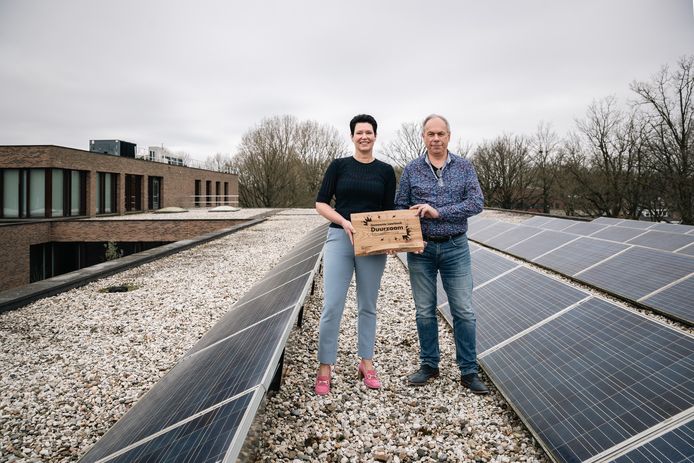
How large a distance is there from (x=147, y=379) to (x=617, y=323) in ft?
13.7

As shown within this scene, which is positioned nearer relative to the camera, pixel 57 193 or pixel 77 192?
pixel 57 193

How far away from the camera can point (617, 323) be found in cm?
274

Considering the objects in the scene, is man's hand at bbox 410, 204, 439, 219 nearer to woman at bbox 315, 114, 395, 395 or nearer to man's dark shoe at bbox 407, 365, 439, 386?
woman at bbox 315, 114, 395, 395

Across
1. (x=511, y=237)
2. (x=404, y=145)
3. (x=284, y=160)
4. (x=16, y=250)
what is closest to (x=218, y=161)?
(x=284, y=160)

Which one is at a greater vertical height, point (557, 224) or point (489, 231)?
point (557, 224)

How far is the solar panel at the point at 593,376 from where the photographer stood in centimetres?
198

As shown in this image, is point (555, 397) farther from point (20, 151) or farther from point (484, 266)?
point (20, 151)

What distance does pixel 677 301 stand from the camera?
428cm

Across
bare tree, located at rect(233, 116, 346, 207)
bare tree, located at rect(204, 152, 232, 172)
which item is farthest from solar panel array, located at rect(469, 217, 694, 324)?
bare tree, located at rect(204, 152, 232, 172)

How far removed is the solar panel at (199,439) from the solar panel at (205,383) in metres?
0.10

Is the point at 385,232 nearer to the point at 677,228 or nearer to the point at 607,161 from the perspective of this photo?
the point at 677,228

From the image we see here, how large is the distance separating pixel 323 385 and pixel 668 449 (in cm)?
220

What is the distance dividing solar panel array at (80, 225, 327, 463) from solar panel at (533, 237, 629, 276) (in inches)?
211

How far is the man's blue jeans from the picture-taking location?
298 cm
